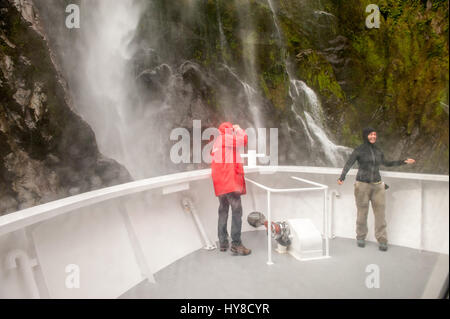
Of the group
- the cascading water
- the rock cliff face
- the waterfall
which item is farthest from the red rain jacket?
the cascading water

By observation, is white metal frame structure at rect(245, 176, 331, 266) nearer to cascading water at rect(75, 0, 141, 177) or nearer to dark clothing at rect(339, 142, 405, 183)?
dark clothing at rect(339, 142, 405, 183)

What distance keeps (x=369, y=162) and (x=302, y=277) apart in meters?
0.48

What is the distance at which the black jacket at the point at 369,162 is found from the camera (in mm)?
1104

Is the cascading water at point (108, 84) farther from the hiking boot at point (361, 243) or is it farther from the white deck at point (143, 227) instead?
the hiking boot at point (361, 243)

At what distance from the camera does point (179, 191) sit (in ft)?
5.75

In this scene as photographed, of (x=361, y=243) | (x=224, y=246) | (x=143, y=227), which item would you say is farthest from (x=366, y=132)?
(x=143, y=227)

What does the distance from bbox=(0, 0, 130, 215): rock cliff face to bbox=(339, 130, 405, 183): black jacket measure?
2229 mm

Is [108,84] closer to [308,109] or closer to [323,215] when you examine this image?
[308,109]

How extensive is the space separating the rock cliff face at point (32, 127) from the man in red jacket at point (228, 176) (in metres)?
1.54

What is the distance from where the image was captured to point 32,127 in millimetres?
2877

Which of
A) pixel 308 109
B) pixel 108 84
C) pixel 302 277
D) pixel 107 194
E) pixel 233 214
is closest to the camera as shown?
pixel 302 277

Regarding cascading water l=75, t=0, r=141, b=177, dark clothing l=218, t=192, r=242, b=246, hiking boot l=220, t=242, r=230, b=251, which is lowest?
hiking boot l=220, t=242, r=230, b=251

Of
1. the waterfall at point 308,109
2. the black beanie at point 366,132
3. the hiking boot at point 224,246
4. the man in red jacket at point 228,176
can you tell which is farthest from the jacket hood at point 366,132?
the hiking boot at point 224,246

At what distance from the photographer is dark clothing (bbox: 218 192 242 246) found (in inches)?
57.5
